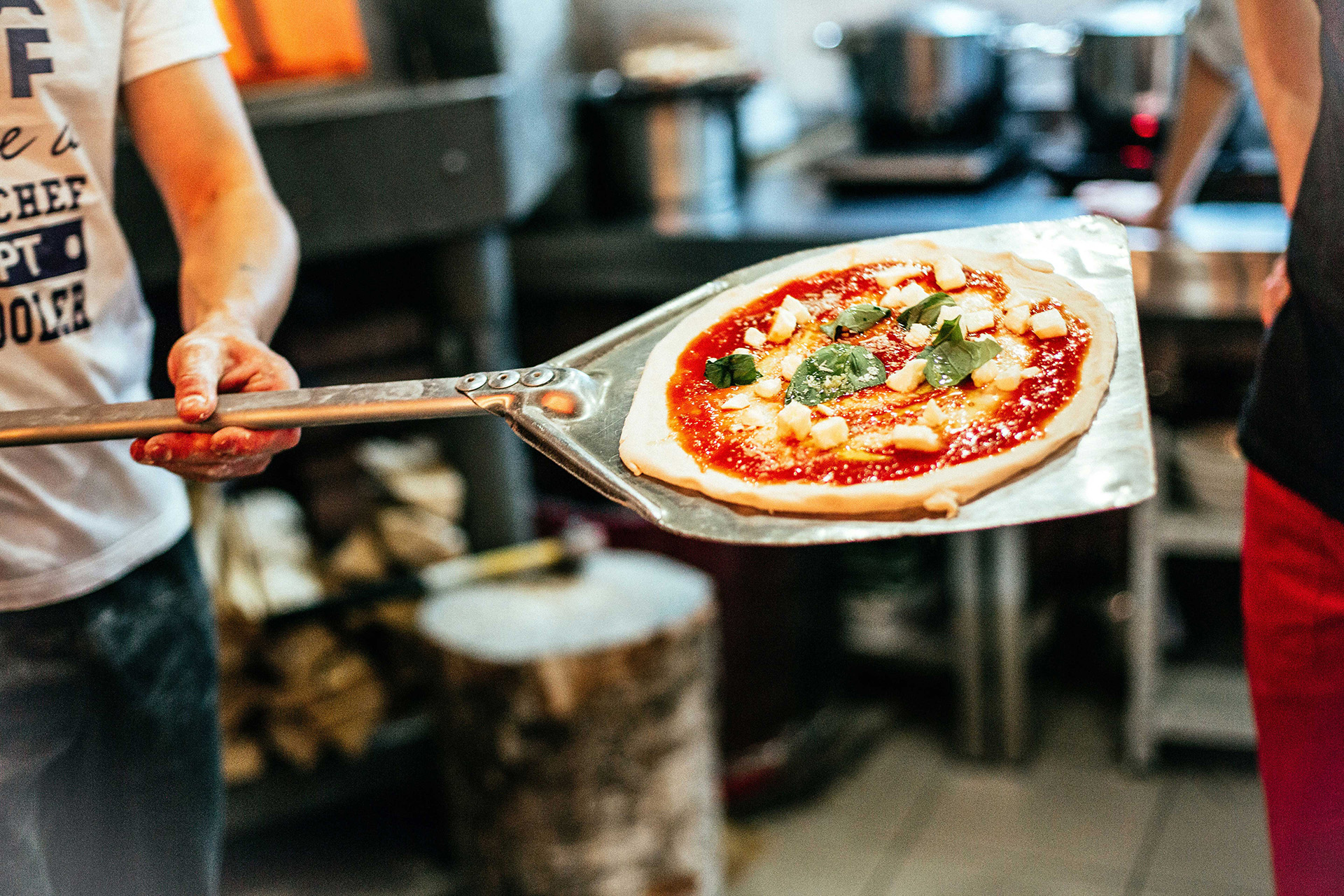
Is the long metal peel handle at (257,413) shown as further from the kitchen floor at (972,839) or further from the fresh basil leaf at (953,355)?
the kitchen floor at (972,839)

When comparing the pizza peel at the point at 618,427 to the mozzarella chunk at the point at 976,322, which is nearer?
the pizza peel at the point at 618,427

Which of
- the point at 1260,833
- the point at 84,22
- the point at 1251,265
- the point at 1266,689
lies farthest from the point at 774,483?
the point at 1260,833

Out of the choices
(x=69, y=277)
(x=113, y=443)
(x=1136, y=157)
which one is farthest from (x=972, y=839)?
(x=69, y=277)

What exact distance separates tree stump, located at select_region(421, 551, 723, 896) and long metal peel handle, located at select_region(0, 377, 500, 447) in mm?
1097

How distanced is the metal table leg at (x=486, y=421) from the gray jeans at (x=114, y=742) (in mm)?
1110

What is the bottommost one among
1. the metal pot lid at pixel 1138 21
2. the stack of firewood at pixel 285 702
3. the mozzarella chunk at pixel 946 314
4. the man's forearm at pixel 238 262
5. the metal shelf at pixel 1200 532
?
the stack of firewood at pixel 285 702

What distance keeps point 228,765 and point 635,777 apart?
0.95m

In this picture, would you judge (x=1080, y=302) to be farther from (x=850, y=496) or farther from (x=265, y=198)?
(x=265, y=198)

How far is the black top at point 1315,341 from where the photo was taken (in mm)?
1177

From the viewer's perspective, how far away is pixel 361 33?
8.29 feet

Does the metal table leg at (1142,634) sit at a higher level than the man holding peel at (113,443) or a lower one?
lower

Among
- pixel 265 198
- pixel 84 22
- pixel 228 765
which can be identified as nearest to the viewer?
pixel 84 22

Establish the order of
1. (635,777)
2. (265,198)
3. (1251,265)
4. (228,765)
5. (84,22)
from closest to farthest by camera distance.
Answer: (84,22)
(265,198)
(635,777)
(1251,265)
(228,765)

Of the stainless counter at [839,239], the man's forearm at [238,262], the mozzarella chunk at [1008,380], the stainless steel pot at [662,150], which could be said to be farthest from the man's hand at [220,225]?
the stainless steel pot at [662,150]
